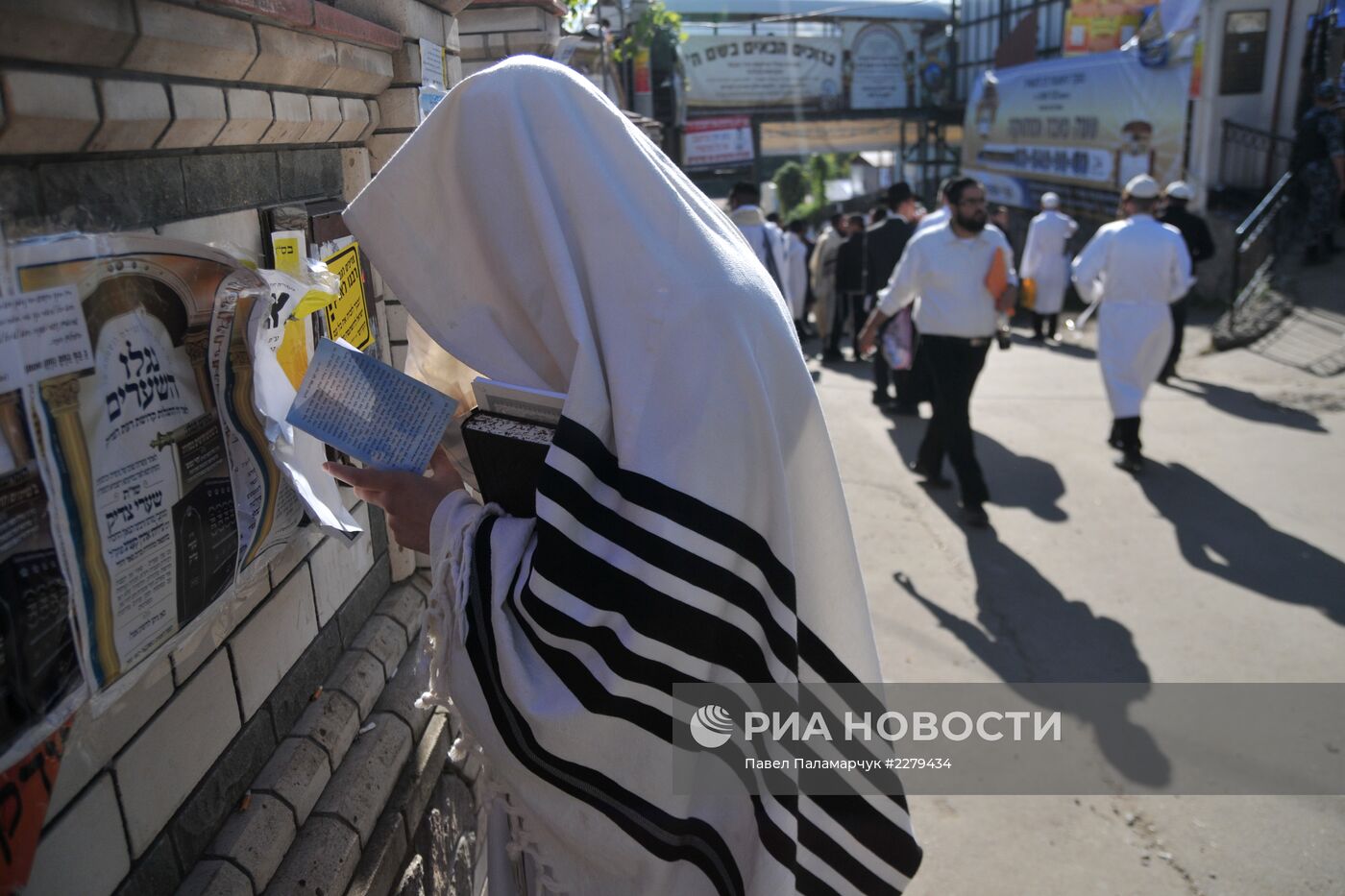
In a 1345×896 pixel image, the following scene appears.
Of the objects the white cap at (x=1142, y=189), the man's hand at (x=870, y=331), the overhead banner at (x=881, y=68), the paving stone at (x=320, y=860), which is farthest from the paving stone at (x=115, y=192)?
the overhead banner at (x=881, y=68)

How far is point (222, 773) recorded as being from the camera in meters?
1.56

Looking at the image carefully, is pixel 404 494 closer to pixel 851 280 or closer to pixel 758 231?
pixel 758 231

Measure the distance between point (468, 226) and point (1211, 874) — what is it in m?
2.70

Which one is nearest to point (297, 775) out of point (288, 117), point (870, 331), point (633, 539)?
point (633, 539)

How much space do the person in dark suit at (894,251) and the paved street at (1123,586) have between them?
30cm

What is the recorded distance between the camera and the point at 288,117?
1.69m

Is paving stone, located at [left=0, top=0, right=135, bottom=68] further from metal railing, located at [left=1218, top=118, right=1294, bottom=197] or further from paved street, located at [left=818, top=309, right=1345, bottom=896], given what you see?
metal railing, located at [left=1218, top=118, right=1294, bottom=197]

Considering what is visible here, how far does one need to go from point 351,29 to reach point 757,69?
22431 millimetres

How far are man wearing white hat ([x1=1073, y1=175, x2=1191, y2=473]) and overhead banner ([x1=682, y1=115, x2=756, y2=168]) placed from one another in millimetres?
15360

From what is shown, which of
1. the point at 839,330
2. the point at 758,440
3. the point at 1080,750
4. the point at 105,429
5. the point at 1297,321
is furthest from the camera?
the point at 839,330

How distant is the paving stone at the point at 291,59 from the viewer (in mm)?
1506

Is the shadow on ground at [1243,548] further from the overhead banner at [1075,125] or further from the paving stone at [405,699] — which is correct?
the overhead banner at [1075,125]

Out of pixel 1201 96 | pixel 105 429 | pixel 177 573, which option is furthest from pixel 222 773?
pixel 1201 96

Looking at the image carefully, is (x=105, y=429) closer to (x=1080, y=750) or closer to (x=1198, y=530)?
(x=1080, y=750)
